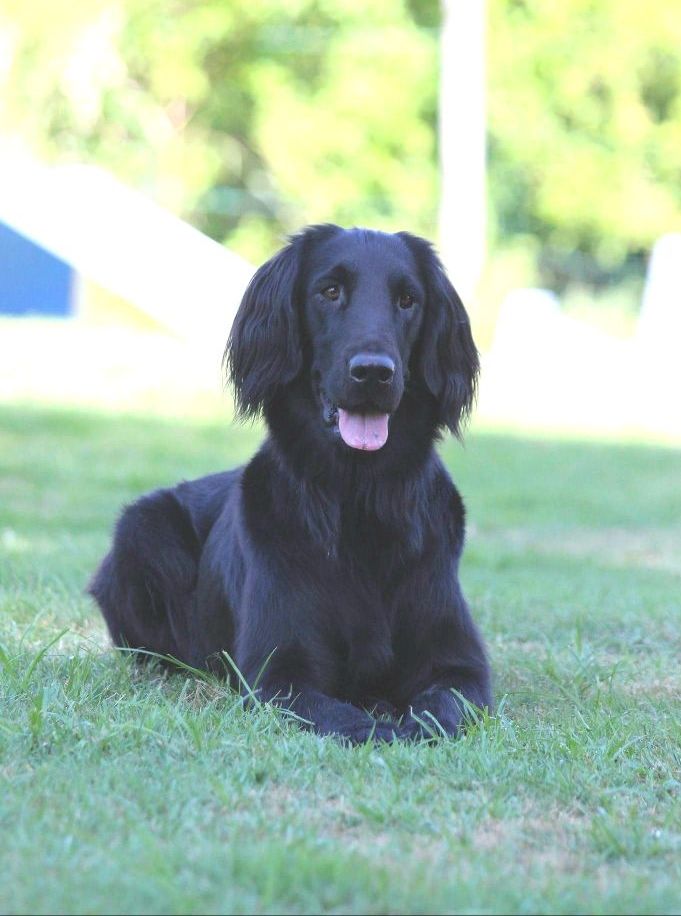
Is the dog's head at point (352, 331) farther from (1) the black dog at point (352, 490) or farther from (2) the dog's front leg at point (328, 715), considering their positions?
(2) the dog's front leg at point (328, 715)

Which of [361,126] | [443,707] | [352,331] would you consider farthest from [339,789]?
[361,126]

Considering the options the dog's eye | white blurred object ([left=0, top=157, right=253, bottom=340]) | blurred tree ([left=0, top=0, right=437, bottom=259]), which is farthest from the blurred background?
the dog's eye

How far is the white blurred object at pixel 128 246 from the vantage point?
19953 millimetres

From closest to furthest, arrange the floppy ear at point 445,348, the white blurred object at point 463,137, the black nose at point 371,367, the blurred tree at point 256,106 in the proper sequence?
the black nose at point 371,367 < the floppy ear at point 445,348 < the white blurred object at point 463,137 < the blurred tree at point 256,106

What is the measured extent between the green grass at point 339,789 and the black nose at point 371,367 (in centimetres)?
95

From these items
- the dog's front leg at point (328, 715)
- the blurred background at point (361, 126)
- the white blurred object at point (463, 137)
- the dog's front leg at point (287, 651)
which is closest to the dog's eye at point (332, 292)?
the dog's front leg at point (287, 651)

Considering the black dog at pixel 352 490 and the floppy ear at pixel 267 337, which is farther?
the floppy ear at pixel 267 337

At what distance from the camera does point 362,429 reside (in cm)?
404

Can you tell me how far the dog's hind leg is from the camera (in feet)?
16.0

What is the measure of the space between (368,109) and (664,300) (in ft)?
28.4

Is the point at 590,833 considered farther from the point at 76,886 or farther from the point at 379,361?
the point at 379,361

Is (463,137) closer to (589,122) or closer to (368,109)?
(368,109)

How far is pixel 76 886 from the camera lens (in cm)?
259

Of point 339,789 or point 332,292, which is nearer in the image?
point 339,789
